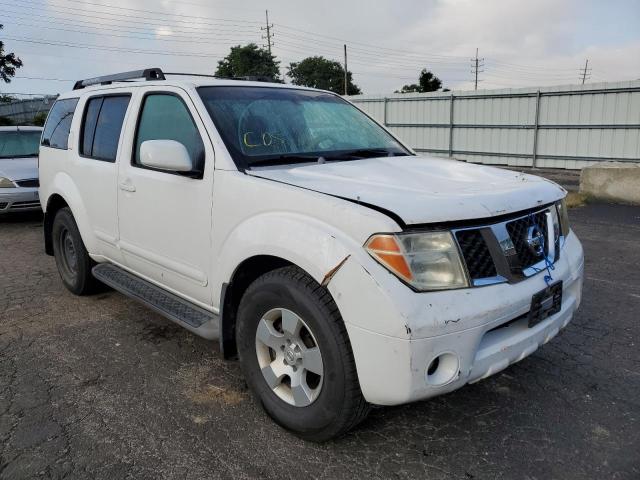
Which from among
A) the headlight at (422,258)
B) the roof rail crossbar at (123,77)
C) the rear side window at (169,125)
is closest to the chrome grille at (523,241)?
the headlight at (422,258)

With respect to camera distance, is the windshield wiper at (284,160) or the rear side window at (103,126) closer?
the windshield wiper at (284,160)

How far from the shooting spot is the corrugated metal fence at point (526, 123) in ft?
47.3

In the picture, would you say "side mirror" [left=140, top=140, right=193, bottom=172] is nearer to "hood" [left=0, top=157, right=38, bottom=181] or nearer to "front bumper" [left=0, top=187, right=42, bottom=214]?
"front bumper" [left=0, top=187, right=42, bottom=214]

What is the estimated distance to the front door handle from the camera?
Answer: 148 inches

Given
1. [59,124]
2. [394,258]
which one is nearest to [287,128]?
[394,258]

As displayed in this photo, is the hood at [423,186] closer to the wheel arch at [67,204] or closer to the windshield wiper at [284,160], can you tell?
the windshield wiper at [284,160]

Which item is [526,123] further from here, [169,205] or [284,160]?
[169,205]

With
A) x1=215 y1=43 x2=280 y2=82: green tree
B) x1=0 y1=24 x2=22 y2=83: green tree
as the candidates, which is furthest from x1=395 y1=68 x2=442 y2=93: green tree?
x1=0 y1=24 x2=22 y2=83: green tree

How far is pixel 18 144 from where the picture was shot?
31.9 ft

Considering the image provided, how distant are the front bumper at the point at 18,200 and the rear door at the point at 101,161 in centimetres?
480

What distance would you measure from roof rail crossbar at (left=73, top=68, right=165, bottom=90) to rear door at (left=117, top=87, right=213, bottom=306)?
0.17m

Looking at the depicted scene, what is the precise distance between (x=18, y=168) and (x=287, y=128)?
7.28 meters

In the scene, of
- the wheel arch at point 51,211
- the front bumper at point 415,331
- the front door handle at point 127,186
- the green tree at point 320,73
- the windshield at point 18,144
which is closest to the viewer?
the front bumper at point 415,331

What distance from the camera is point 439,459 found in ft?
8.45
